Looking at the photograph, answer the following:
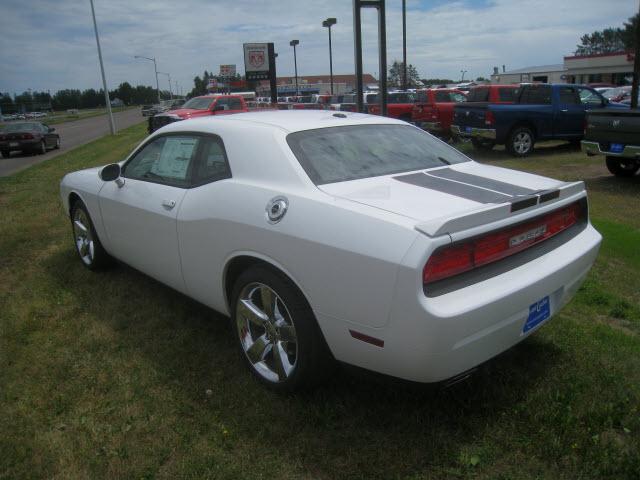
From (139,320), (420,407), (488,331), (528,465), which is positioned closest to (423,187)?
(488,331)

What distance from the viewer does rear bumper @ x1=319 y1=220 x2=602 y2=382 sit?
228cm

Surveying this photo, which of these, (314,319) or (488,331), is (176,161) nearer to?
(314,319)

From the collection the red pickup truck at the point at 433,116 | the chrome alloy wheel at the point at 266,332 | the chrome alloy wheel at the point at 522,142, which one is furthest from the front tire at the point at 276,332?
the red pickup truck at the point at 433,116

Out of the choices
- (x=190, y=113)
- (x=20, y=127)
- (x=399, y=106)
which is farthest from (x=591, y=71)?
(x=20, y=127)

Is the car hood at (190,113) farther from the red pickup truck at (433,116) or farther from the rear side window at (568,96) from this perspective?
the rear side window at (568,96)

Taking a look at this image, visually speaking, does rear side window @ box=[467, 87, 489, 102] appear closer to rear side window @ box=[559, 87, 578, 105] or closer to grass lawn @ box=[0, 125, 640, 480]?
rear side window @ box=[559, 87, 578, 105]

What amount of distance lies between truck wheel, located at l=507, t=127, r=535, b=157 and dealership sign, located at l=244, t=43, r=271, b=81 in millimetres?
26807

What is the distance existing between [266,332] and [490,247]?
1.33 m

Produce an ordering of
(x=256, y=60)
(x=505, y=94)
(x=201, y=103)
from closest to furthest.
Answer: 1. (x=505, y=94)
2. (x=201, y=103)
3. (x=256, y=60)

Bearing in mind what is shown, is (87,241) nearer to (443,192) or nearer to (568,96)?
(443,192)

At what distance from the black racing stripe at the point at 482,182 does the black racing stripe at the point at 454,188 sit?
93mm

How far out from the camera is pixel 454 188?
295 centimetres

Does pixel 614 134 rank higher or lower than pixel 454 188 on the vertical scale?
lower

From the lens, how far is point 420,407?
2930 millimetres
